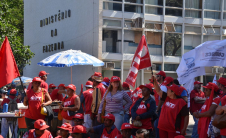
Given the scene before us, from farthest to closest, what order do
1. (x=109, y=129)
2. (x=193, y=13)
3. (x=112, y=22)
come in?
(x=193, y=13) < (x=112, y=22) < (x=109, y=129)

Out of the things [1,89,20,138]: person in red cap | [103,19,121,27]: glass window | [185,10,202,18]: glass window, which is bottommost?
[1,89,20,138]: person in red cap

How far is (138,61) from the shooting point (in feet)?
31.8

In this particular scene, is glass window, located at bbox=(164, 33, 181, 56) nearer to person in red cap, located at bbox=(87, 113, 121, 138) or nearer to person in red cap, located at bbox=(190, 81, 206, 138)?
person in red cap, located at bbox=(190, 81, 206, 138)

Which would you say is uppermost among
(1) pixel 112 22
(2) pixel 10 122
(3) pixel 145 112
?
(1) pixel 112 22

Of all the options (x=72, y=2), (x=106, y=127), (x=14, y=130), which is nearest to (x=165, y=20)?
(x=72, y=2)

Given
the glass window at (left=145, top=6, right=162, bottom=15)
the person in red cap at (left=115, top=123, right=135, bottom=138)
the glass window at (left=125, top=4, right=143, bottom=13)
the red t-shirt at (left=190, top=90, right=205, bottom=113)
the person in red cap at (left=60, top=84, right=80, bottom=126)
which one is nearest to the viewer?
the person in red cap at (left=115, top=123, right=135, bottom=138)

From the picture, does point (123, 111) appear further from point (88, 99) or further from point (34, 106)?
point (34, 106)

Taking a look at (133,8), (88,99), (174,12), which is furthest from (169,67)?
(88,99)

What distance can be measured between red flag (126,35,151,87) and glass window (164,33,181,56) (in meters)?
14.5

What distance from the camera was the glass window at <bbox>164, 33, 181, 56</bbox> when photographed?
952 inches

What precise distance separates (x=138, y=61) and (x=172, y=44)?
1503cm

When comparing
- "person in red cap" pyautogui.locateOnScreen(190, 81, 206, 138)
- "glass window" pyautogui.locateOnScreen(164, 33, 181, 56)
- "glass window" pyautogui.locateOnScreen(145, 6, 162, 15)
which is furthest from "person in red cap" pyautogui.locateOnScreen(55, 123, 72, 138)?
"glass window" pyautogui.locateOnScreen(164, 33, 181, 56)

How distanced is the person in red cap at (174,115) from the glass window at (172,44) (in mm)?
16798

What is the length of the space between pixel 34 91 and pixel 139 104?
2815 millimetres
